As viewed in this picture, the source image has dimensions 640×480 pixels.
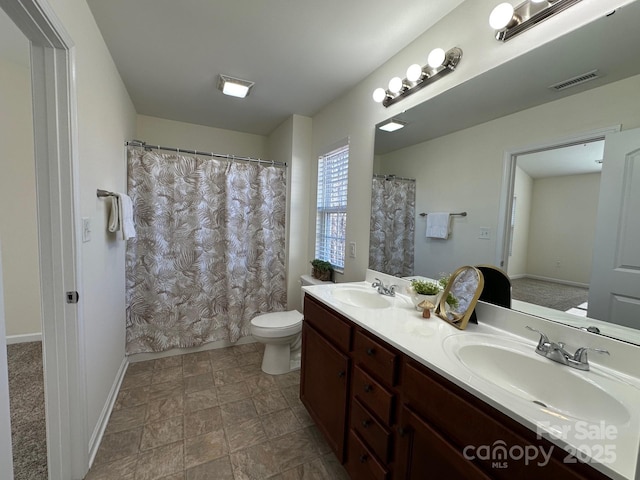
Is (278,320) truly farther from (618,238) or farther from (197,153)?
(618,238)

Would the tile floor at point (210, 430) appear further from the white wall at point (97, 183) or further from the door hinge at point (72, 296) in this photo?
the door hinge at point (72, 296)

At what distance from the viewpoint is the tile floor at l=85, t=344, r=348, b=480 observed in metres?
1.41

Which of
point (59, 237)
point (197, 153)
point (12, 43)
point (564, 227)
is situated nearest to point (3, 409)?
point (59, 237)

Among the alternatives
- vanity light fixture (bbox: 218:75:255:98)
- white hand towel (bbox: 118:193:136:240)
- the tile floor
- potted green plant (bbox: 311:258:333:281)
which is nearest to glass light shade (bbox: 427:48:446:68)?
vanity light fixture (bbox: 218:75:255:98)

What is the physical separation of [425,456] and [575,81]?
1443 mm

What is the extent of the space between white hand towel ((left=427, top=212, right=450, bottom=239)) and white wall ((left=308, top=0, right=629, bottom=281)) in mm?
58

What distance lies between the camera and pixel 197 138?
320 cm

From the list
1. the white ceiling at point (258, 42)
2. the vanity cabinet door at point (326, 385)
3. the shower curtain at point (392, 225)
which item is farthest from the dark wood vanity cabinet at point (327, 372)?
the white ceiling at point (258, 42)

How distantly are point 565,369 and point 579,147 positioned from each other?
80 centimetres

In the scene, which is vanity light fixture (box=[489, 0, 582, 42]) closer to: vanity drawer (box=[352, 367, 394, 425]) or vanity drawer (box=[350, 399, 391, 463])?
vanity drawer (box=[352, 367, 394, 425])

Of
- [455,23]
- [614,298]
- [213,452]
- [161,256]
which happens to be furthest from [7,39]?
[614,298]

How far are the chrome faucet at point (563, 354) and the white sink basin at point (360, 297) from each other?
81 centimetres

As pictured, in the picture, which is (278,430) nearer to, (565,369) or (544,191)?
(565,369)

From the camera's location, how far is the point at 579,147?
3.34 ft
